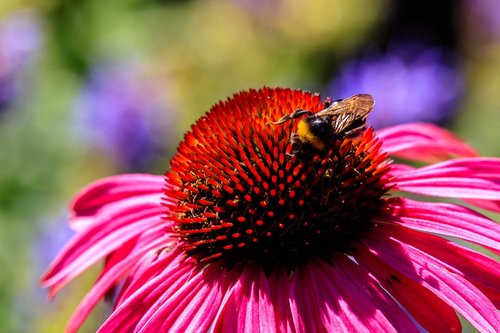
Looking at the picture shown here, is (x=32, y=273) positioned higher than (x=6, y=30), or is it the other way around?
(x=6, y=30)

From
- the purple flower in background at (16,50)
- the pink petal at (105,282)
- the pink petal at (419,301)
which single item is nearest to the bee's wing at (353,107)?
the pink petal at (419,301)

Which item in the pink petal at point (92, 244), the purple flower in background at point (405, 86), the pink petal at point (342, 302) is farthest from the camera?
the purple flower in background at point (405, 86)

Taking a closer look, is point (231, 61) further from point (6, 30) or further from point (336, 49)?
point (6, 30)

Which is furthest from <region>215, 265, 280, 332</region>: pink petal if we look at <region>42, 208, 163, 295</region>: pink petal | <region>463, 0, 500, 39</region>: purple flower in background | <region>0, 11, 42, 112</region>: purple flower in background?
<region>463, 0, 500, 39</region>: purple flower in background

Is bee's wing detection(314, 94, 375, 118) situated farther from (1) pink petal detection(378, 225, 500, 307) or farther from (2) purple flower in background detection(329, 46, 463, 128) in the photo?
(2) purple flower in background detection(329, 46, 463, 128)

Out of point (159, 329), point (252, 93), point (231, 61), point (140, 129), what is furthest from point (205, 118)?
point (231, 61)

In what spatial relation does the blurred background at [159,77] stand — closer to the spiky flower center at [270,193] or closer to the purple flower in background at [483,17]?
the purple flower in background at [483,17]
